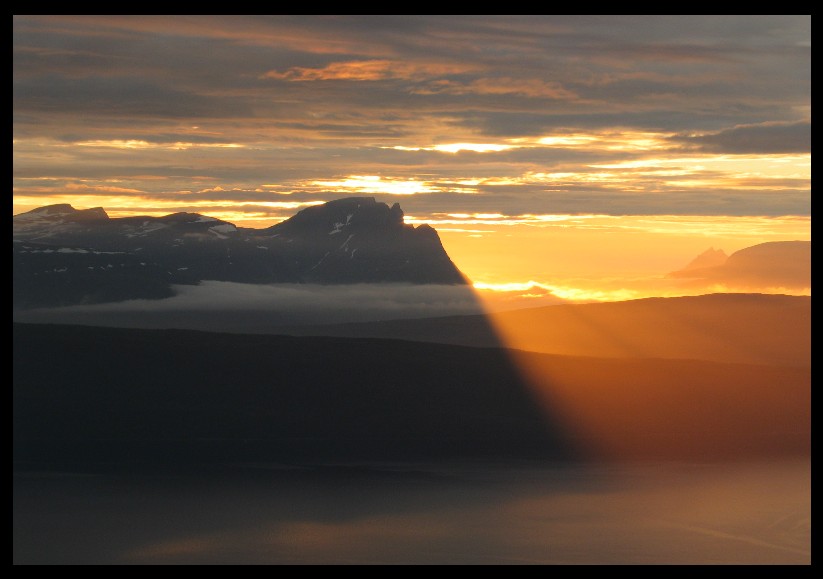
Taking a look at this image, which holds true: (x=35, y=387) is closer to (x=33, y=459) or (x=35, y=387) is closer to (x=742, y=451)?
(x=33, y=459)

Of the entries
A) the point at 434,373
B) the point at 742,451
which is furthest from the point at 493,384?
the point at 742,451

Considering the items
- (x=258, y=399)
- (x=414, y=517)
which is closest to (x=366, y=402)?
(x=258, y=399)

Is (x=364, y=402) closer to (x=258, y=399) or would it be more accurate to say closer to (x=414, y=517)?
(x=258, y=399)

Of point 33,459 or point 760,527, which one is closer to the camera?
point 760,527
